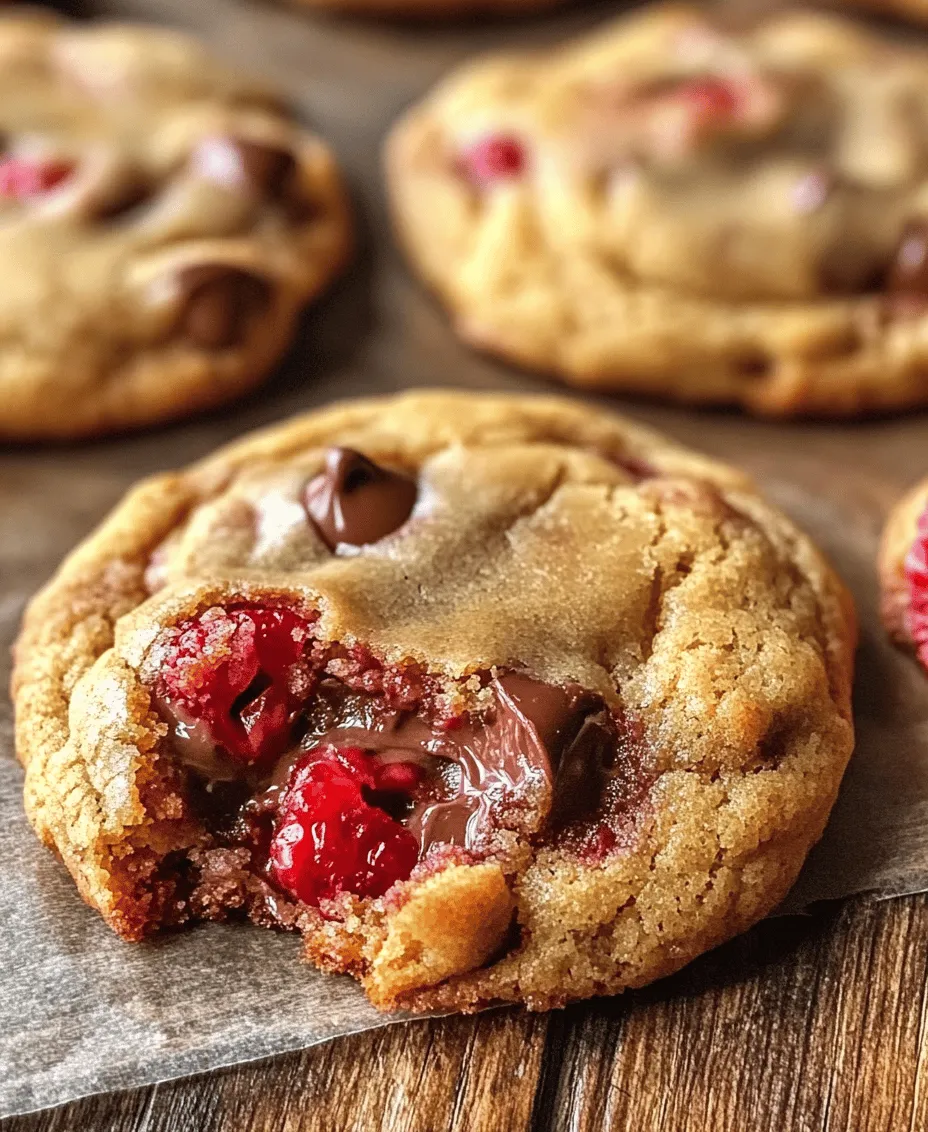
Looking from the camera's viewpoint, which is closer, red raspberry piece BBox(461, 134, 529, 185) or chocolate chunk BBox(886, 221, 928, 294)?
chocolate chunk BBox(886, 221, 928, 294)

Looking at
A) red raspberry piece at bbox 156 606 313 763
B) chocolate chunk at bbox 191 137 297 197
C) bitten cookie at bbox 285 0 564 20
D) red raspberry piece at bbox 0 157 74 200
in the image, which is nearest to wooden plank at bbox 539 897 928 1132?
red raspberry piece at bbox 156 606 313 763

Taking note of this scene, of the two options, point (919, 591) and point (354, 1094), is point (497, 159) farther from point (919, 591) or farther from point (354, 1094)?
point (354, 1094)

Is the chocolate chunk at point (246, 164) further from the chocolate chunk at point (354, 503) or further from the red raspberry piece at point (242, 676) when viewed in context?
the red raspberry piece at point (242, 676)

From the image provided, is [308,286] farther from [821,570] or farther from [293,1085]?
[293,1085]

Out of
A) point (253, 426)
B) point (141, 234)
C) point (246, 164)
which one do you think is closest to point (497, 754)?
point (253, 426)

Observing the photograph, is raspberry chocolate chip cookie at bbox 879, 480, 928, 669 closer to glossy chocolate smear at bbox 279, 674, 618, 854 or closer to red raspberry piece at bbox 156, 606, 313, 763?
glossy chocolate smear at bbox 279, 674, 618, 854

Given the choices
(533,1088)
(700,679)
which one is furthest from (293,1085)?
(700,679)
